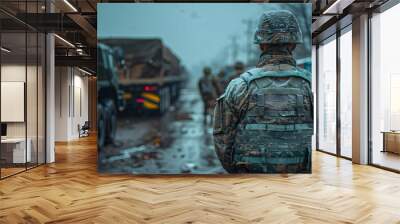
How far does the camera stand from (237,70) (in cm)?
614

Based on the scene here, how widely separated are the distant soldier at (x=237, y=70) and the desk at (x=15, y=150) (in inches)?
155

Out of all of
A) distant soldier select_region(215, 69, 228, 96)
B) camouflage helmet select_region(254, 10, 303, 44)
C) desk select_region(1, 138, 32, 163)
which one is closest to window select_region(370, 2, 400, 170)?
camouflage helmet select_region(254, 10, 303, 44)

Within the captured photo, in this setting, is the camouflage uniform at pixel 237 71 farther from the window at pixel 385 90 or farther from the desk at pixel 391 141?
the desk at pixel 391 141

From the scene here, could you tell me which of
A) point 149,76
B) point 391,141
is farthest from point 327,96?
point 149,76

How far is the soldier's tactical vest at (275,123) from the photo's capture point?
599 cm

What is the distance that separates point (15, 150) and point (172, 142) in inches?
117

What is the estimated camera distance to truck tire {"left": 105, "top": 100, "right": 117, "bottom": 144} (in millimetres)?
6195

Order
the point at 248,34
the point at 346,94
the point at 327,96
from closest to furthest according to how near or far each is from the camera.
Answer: the point at 248,34 < the point at 346,94 < the point at 327,96

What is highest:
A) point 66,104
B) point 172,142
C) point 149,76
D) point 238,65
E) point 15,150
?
point 238,65

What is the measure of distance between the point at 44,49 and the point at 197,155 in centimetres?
429

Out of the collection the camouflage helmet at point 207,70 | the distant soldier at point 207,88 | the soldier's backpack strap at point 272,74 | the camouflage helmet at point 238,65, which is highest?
the camouflage helmet at point 238,65

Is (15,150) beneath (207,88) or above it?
beneath

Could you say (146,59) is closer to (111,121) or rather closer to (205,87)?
(205,87)

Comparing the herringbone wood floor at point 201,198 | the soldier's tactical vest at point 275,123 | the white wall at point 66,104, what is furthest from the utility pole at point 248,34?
the white wall at point 66,104
